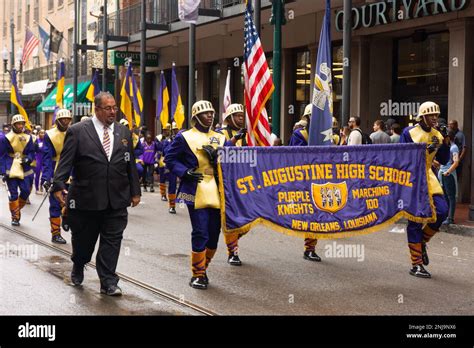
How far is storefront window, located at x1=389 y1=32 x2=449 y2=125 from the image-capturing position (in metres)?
19.1

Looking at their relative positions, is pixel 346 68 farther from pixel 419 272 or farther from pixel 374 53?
pixel 419 272

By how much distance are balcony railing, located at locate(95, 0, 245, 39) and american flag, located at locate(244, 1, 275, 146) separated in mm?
12230

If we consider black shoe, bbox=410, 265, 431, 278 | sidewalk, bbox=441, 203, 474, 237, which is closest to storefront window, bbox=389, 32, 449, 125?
sidewalk, bbox=441, 203, 474, 237

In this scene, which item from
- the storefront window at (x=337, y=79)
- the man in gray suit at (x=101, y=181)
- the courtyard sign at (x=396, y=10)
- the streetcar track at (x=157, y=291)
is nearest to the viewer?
the streetcar track at (x=157, y=291)

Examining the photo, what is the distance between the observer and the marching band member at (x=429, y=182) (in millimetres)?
9141

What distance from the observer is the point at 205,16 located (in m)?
24.1

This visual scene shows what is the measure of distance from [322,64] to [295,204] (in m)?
4.76

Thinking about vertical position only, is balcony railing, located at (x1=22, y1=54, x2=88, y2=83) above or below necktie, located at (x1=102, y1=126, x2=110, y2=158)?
above

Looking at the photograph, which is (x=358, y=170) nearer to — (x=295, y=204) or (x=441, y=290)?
(x=295, y=204)

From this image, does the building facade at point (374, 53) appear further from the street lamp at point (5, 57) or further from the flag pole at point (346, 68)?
the street lamp at point (5, 57)

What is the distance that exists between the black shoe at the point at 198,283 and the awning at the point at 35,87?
126 ft

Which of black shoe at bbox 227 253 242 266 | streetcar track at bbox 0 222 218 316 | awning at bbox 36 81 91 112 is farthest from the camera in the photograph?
awning at bbox 36 81 91 112

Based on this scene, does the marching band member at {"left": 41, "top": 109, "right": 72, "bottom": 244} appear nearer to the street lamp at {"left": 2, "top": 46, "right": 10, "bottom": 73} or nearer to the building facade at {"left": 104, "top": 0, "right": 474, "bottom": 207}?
the building facade at {"left": 104, "top": 0, "right": 474, "bottom": 207}

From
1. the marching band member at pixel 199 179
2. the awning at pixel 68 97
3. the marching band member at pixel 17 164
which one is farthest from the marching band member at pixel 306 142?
the awning at pixel 68 97
